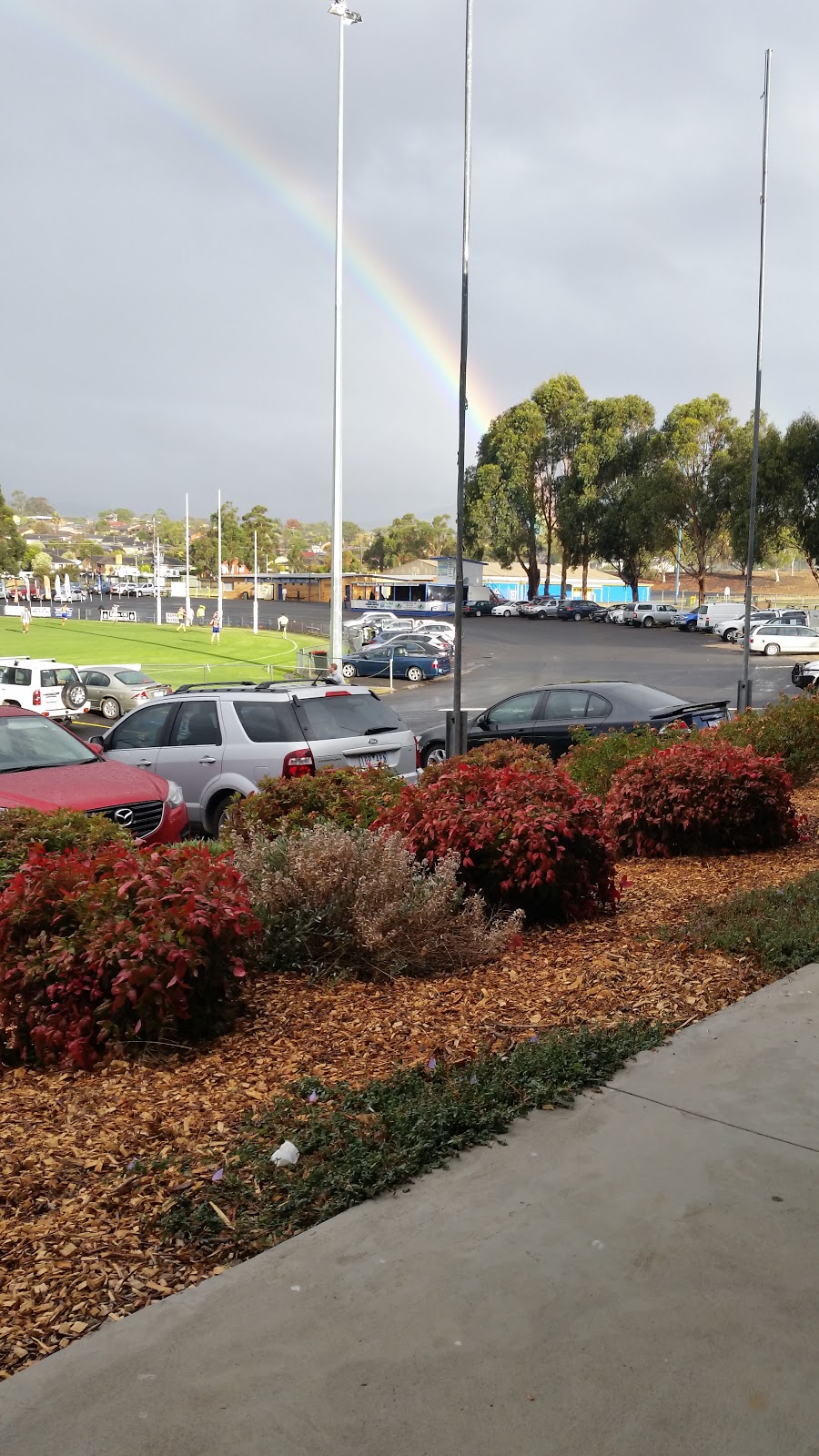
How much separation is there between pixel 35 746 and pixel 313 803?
3252 mm

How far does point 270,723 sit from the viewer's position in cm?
1108

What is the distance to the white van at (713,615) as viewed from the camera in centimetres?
6800

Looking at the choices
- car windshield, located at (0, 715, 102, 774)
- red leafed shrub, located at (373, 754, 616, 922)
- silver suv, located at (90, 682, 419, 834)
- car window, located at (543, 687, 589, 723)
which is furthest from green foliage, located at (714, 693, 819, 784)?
car windshield, located at (0, 715, 102, 774)

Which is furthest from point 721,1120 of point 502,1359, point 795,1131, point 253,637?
point 253,637

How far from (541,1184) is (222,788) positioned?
7955mm

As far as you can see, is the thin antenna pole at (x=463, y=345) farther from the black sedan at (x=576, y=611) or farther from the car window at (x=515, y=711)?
the black sedan at (x=576, y=611)

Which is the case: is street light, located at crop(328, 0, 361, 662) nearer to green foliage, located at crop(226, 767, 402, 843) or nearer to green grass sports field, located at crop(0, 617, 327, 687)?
green grass sports field, located at crop(0, 617, 327, 687)

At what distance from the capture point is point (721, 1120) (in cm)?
413

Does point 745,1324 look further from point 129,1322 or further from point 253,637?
point 253,637

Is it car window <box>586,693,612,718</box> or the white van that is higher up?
the white van

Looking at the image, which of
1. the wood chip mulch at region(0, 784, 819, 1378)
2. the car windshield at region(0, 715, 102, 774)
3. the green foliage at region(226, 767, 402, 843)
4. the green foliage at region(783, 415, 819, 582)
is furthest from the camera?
the green foliage at region(783, 415, 819, 582)

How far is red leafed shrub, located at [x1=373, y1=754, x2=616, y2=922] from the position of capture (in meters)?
6.72

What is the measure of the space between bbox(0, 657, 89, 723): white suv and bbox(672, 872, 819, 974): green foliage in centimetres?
2733

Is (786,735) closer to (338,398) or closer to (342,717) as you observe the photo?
(342,717)
